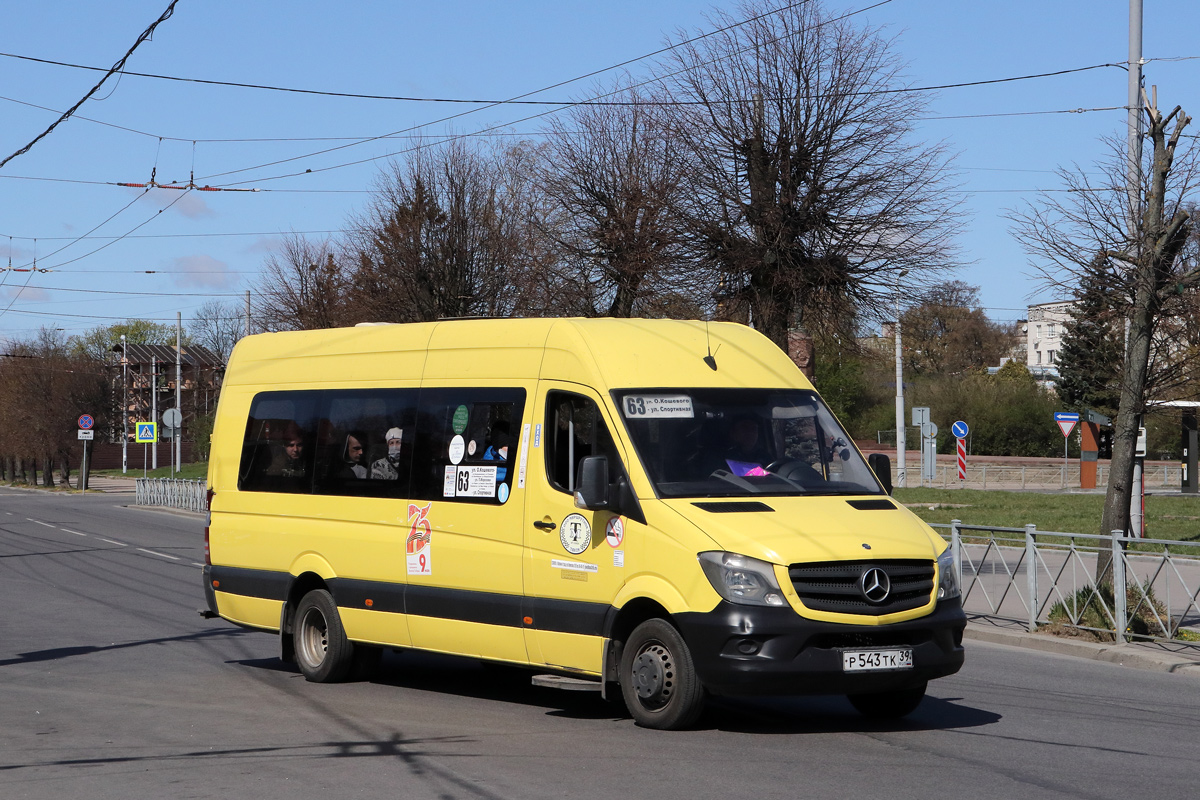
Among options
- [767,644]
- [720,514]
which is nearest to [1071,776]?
[767,644]

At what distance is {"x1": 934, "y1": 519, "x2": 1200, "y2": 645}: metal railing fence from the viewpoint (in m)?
12.6

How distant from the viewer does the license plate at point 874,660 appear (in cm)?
766

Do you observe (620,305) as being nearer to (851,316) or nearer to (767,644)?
(851,316)

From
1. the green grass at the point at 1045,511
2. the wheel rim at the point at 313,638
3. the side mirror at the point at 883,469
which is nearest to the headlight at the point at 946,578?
the side mirror at the point at 883,469

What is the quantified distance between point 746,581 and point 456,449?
9.31ft

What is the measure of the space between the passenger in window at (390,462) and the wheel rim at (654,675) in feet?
9.37

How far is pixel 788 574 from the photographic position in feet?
24.8

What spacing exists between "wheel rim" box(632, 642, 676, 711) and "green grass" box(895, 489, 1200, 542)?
16817 mm

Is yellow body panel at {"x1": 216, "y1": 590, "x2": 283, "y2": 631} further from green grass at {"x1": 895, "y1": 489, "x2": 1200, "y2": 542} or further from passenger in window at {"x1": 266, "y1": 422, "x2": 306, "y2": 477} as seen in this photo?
green grass at {"x1": 895, "y1": 489, "x2": 1200, "y2": 542}

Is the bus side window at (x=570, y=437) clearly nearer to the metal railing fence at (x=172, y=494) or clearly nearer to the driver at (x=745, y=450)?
the driver at (x=745, y=450)

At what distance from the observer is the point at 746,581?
7590 mm

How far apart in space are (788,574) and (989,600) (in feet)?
28.2

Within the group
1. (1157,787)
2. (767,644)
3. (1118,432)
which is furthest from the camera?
(1118,432)

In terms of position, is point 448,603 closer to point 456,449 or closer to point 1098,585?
point 456,449
